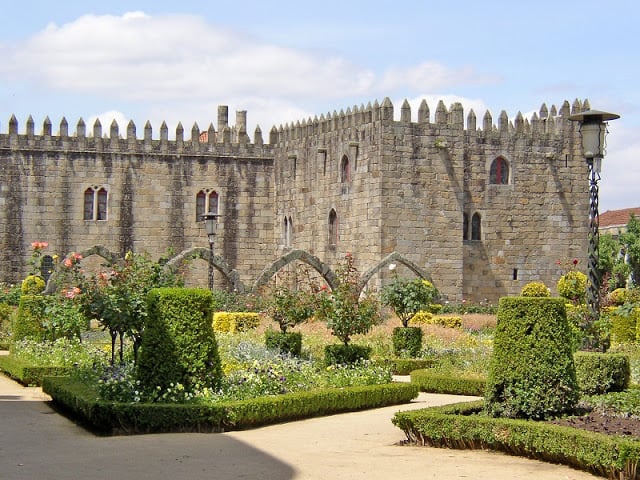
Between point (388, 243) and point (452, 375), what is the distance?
525 inches

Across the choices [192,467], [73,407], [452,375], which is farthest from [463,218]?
[192,467]

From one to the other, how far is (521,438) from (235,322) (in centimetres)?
1764

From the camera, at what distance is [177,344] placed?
49.9 ft

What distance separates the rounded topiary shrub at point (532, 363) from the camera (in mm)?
13336

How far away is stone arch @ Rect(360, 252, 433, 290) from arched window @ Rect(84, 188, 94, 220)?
1040 cm

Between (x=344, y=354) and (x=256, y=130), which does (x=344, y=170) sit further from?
(x=344, y=354)

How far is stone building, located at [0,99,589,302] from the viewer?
3356 cm

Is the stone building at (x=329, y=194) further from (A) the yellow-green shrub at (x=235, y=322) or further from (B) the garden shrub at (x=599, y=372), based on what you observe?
(B) the garden shrub at (x=599, y=372)

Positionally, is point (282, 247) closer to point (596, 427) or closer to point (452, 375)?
point (452, 375)

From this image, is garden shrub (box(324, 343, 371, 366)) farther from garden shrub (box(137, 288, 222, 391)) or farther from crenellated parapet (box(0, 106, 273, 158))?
crenellated parapet (box(0, 106, 273, 158))

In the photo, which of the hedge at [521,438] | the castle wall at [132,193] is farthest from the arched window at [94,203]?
the hedge at [521,438]

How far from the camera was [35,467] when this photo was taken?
1180 cm

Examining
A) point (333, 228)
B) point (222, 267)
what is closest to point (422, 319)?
point (333, 228)

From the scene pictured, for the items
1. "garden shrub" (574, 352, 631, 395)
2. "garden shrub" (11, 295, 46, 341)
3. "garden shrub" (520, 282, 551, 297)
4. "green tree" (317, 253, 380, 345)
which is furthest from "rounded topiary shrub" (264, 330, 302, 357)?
"garden shrub" (520, 282, 551, 297)
